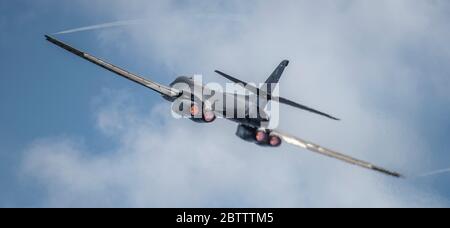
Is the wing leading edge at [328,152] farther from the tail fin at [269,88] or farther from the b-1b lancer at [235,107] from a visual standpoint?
the tail fin at [269,88]

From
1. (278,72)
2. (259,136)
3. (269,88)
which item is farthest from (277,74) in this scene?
(259,136)

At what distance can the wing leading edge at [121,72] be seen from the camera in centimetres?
3544

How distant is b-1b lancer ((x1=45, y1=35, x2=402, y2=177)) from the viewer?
32688 millimetres

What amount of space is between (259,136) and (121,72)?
41.2ft

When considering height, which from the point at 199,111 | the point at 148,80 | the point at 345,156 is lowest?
the point at 345,156

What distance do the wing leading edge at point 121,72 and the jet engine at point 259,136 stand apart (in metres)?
8.27

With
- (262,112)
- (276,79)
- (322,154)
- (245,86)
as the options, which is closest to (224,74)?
(245,86)

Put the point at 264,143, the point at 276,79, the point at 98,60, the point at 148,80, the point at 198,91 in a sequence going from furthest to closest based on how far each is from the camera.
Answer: the point at 276,79 < the point at 198,91 < the point at 148,80 < the point at 98,60 < the point at 264,143

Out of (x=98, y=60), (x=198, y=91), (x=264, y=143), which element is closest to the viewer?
(x=264, y=143)

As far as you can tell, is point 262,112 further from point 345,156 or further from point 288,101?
point 345,156

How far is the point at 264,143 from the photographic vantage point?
109 feet

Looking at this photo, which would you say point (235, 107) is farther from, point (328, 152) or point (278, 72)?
point (278, 72)

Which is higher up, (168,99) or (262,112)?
(168,99)

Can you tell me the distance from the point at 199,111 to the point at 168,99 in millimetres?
5541
